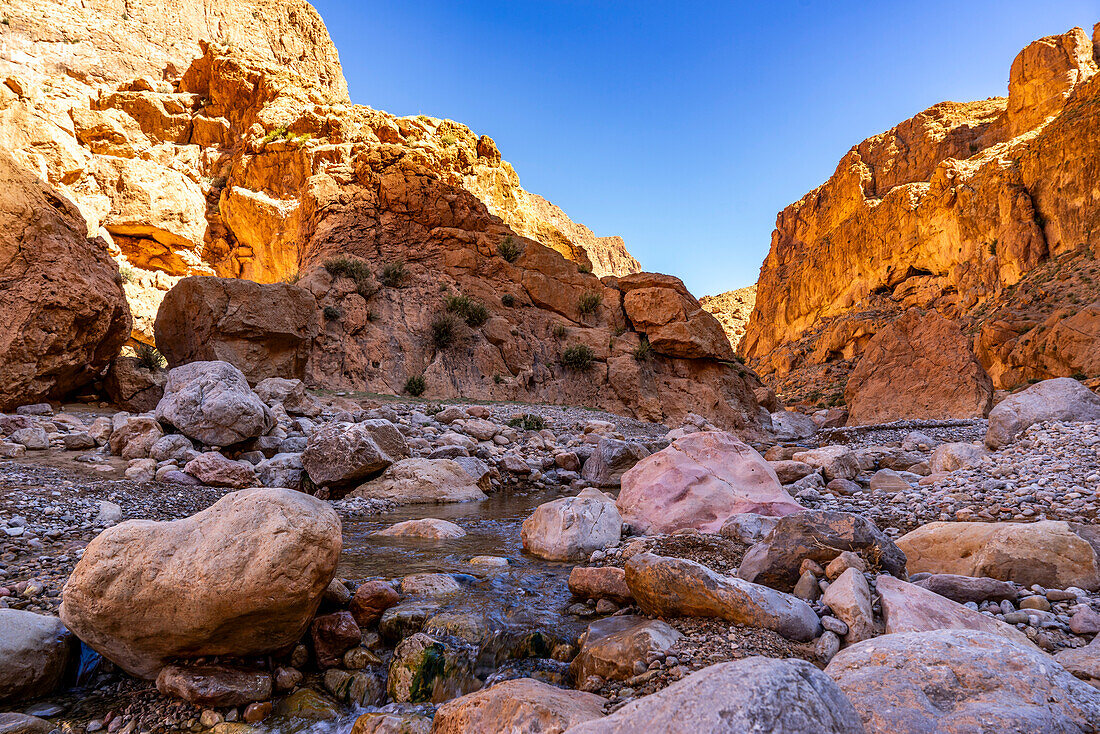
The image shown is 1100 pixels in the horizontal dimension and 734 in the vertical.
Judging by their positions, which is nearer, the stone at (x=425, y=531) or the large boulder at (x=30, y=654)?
the large boulder at (x=30, y=654)

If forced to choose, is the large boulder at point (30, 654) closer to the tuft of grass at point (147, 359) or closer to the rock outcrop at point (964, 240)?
the tuft of grass at point (147, 359)

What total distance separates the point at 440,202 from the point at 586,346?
9.42 meters

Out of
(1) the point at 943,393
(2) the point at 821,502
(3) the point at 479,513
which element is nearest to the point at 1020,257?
(1) the point at 943,393

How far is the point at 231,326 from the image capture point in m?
13.1

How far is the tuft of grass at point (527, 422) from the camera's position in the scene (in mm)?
13695

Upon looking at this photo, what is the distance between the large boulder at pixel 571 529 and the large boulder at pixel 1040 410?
766cm

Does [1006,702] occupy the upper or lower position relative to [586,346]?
lower

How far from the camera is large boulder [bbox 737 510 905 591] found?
11.7 feet

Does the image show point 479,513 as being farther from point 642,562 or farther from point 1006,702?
point 1006,702

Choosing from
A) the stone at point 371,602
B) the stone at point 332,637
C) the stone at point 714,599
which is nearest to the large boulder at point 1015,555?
the stone at point 714,599

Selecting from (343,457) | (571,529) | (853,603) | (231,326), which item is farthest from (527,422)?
(853,603)

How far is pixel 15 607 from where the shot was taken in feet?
10.6

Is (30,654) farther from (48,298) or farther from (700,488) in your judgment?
(48,298)

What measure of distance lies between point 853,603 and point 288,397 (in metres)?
11.4
